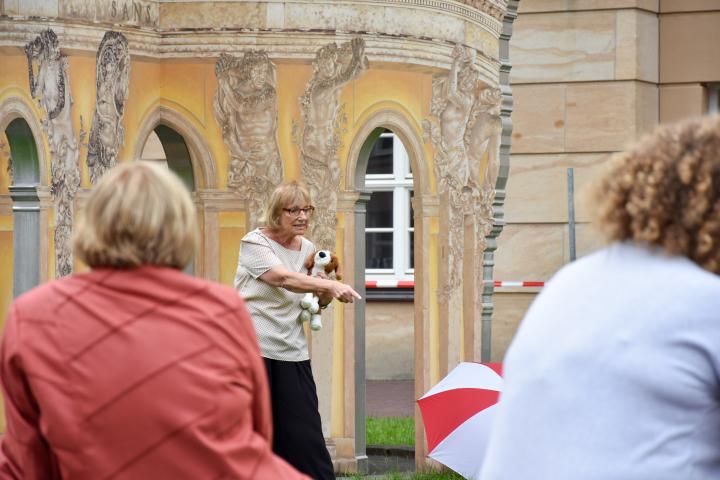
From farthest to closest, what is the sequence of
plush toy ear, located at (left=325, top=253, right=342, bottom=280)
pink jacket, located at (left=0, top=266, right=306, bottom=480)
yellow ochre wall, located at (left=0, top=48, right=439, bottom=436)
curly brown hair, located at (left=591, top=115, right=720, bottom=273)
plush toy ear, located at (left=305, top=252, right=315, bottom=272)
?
yellow ochre wall, located at (left=0, top=48, right=439, bottom=436), plush toy ear, located at (left=325, top=253, right=342, bottom=280), plush toy ear, located at (left=305, top=252, right=315, bottom=272), pink jacket, located at (left=0, top=266, right=306, bottom=480), curly brown hair, located at (left=591, top=115, right=720, bottom=273)

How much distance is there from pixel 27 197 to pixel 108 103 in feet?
2.25

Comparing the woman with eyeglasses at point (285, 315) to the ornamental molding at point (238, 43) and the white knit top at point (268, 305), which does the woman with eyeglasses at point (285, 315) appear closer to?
the white knit top at point (268, 305)

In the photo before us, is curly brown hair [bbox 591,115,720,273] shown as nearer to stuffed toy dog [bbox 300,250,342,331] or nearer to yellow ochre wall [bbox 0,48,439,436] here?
stuffed toy dog [bbox 300,250,342,331]

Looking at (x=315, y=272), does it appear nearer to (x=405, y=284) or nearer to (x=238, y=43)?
(x=238, y=43)

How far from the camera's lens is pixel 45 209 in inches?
350

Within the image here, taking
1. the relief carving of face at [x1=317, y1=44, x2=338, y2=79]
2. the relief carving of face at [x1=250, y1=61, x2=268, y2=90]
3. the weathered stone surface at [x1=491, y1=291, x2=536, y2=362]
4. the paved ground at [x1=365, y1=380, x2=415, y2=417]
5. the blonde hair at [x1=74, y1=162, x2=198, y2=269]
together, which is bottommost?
the paved ground at [x1=365, y1=380, x2=415, y2=417]

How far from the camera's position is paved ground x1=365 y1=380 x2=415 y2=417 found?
14.7 metres

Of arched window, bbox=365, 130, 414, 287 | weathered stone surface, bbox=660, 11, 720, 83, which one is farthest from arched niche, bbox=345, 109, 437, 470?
weathered stone surface, bbox=660, 11, 720, 83

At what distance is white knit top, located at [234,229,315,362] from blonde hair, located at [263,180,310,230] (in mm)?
99

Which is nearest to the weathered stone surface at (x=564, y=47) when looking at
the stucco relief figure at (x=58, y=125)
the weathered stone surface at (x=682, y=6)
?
the weathered stone surface at (x=682, y=6)

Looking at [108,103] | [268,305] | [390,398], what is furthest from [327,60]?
[390,398]

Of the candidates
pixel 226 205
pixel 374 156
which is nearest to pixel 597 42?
pixel 374 156

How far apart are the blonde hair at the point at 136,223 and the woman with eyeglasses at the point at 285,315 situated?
3871 mm

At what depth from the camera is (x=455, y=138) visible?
10555 millimetres
